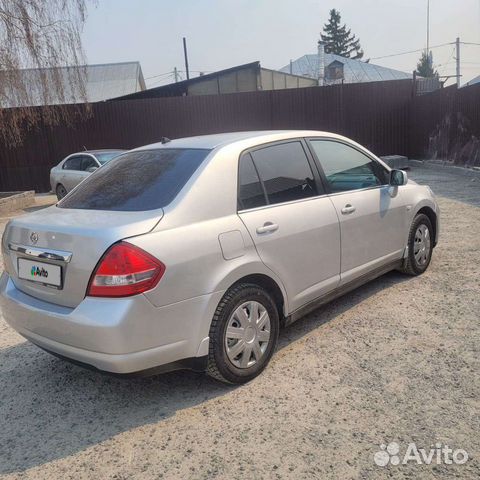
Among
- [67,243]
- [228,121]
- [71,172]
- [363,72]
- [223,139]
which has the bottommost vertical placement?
[71,172]

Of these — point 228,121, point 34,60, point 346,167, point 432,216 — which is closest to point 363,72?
point 228,121

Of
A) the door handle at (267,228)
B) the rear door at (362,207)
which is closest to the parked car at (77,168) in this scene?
the rear door at (362,207)

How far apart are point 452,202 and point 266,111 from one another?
10.5m

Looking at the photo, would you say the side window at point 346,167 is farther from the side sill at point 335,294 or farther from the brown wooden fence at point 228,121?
the brown wooden fence at point 228,121

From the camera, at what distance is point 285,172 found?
12.0 feet

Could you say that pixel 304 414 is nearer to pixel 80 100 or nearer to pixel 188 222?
pixel 188 222

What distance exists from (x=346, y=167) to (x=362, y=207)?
39 cm

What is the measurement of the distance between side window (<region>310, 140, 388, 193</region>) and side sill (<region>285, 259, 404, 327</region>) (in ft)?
2.49

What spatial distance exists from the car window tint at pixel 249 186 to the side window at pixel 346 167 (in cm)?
78

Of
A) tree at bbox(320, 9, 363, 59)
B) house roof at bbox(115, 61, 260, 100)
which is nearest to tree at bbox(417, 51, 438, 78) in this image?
tree at bbox(320, 9, 363, 59)

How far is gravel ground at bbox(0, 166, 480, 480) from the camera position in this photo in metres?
2.51

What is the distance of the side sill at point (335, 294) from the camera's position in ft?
11.9

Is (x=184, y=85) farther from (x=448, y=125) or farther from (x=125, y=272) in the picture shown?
(x=125, y=272)
